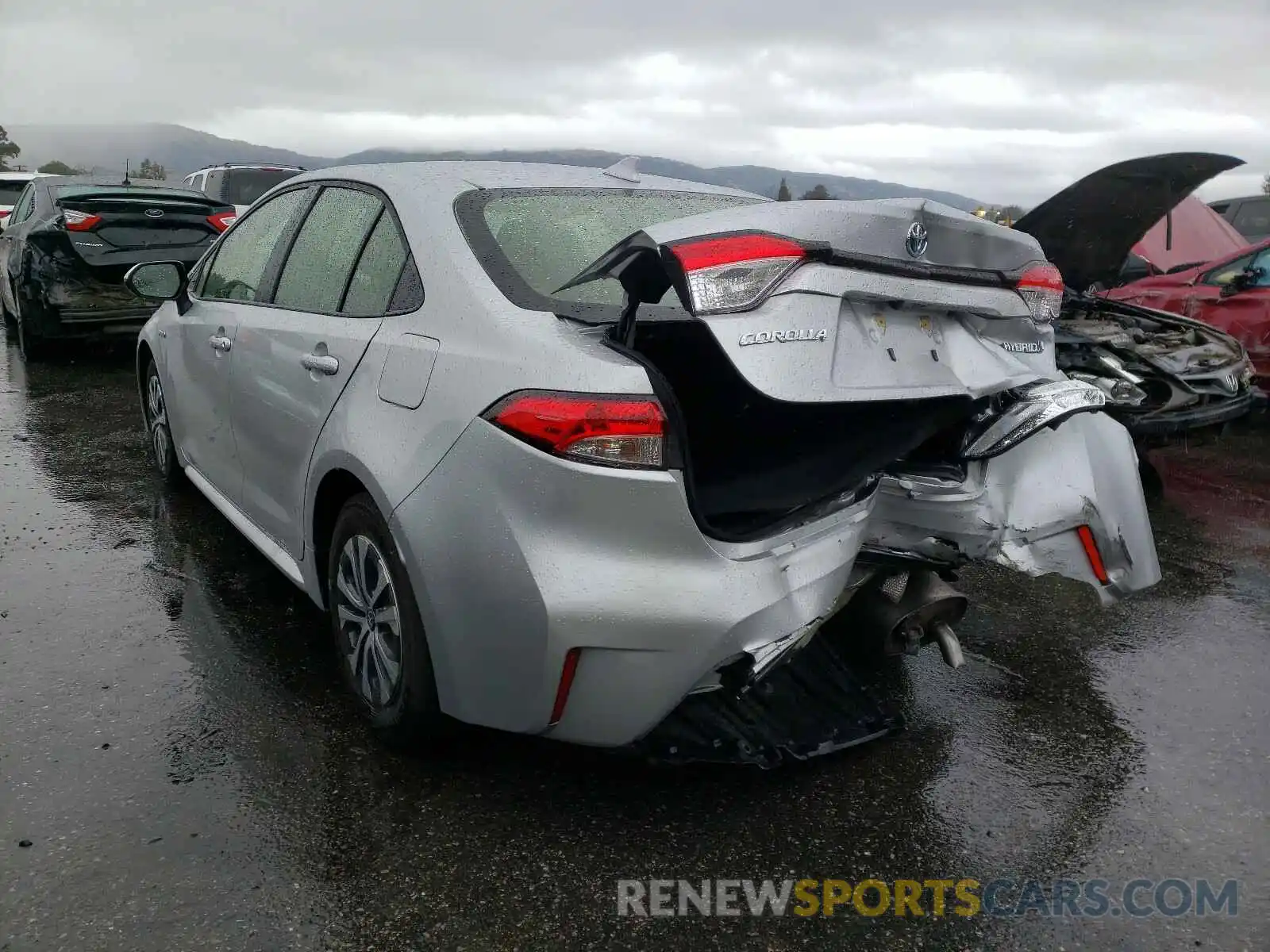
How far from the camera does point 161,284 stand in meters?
4.48

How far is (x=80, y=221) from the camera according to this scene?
8.22m

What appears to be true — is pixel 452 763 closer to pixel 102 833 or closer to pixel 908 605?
pixel 102 833

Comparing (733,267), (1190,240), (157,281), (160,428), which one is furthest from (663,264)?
(1190,240)

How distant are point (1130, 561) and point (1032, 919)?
1.11m

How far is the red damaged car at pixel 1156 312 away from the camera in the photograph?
193 inches

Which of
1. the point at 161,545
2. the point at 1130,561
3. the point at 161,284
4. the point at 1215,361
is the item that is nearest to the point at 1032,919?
the point at 1130,561

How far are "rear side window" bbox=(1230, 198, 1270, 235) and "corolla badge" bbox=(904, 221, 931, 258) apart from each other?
519 inches

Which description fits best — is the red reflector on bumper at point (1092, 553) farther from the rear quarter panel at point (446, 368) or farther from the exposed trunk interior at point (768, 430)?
the rear quarter panel at point (446, 368)

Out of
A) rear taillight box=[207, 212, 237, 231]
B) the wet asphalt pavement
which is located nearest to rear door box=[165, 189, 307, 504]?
the wet asphalt pavement

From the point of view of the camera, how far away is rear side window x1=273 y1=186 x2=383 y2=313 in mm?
3084

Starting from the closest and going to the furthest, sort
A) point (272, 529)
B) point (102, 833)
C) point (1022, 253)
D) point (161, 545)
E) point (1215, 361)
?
point (102, 833) → point (1022, 253) → point (272, 529) → point (161, 545) → point (1215, 361)

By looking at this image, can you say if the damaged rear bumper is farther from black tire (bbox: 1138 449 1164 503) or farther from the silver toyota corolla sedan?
black tire (bbox: 1138 449 1164 503)

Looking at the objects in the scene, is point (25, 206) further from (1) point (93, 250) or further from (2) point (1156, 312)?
(2) point (1156, 312)

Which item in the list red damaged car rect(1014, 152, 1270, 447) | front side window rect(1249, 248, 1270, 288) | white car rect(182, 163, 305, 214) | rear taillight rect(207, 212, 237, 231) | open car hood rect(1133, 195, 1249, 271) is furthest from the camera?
white car rect(182, 163, 305, 214)
